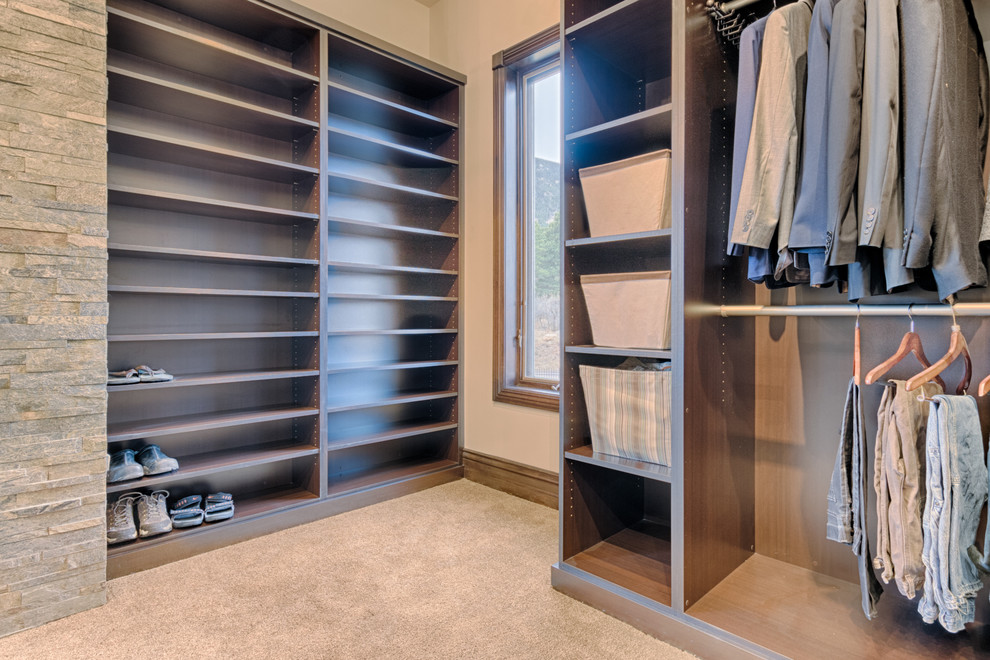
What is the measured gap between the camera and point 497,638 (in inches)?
64.1

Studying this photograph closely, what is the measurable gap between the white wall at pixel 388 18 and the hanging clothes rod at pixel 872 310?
265 cm

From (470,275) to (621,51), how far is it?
1545mm

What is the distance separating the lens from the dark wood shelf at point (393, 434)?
271cm

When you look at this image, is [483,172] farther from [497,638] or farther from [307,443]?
[497,638]

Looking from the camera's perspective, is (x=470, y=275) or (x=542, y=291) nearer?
(x=542, y=291)

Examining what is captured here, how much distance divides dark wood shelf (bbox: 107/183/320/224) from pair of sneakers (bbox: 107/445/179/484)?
3.35 ft

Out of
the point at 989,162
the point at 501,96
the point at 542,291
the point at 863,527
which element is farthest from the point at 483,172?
the point at 863,527

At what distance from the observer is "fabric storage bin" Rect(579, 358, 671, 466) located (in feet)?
5.73

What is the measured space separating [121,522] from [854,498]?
8.05 feet

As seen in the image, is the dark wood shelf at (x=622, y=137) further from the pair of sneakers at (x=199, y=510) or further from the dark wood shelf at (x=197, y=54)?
the pair of sneakers at (x=199, y=510)

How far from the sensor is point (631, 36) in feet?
6.10

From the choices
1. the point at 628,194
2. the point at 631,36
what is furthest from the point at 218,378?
the point at 631,36

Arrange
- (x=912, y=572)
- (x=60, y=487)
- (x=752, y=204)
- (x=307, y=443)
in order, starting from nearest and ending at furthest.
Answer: (x=912, y=572)
(x=752, y=204)
(x=60, y=487)
(x=307, y=443)

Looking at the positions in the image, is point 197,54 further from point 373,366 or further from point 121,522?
point 121,522
